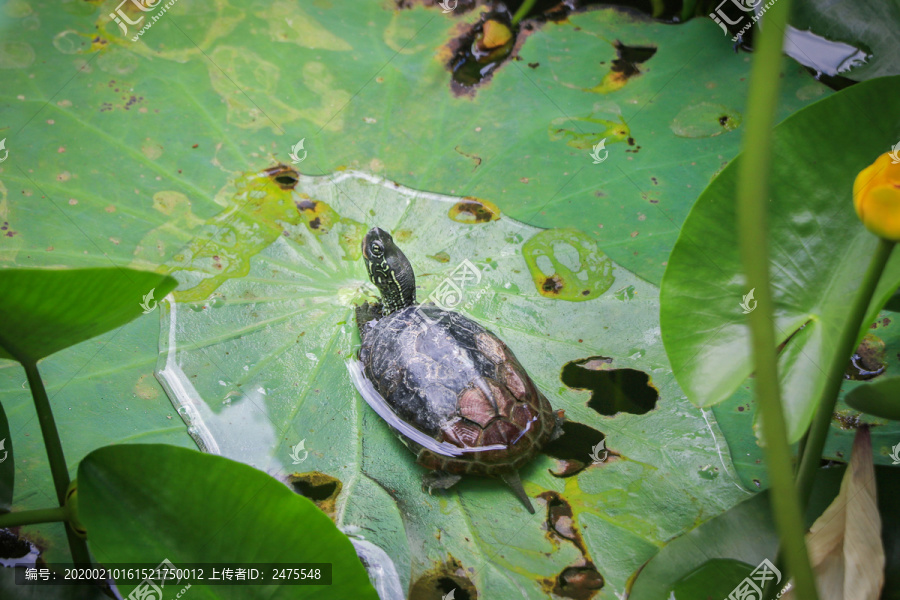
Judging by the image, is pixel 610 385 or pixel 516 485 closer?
pixel 516 485

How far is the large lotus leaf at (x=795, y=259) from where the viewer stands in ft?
5.02

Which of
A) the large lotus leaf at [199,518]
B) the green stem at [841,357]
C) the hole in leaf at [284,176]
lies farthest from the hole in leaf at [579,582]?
the hole in leaf at [284,176]

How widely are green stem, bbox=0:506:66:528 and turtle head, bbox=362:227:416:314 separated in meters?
1.41

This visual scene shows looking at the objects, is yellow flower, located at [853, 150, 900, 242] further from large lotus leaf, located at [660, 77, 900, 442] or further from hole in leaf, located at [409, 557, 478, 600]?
hole in leaf, located at [409, 557, 478, 600]

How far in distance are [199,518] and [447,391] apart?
3.55 ft

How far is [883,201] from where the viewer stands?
35.8 inches

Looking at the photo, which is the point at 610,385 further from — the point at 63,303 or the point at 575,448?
the point at 63,303

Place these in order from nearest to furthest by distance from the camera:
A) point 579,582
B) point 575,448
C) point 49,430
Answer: point 49,430 < point 579,582 < point 575,448

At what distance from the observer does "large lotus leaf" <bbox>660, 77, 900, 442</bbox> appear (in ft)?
5.02

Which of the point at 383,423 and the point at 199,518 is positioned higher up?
the point at 199,518

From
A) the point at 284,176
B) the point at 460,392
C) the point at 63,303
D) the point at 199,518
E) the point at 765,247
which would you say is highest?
the point at 765,247

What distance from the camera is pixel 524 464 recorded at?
6.75ft

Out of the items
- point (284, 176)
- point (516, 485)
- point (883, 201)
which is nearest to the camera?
point (883, 201)

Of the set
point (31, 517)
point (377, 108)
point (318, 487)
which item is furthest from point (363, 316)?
point (31, 517)
